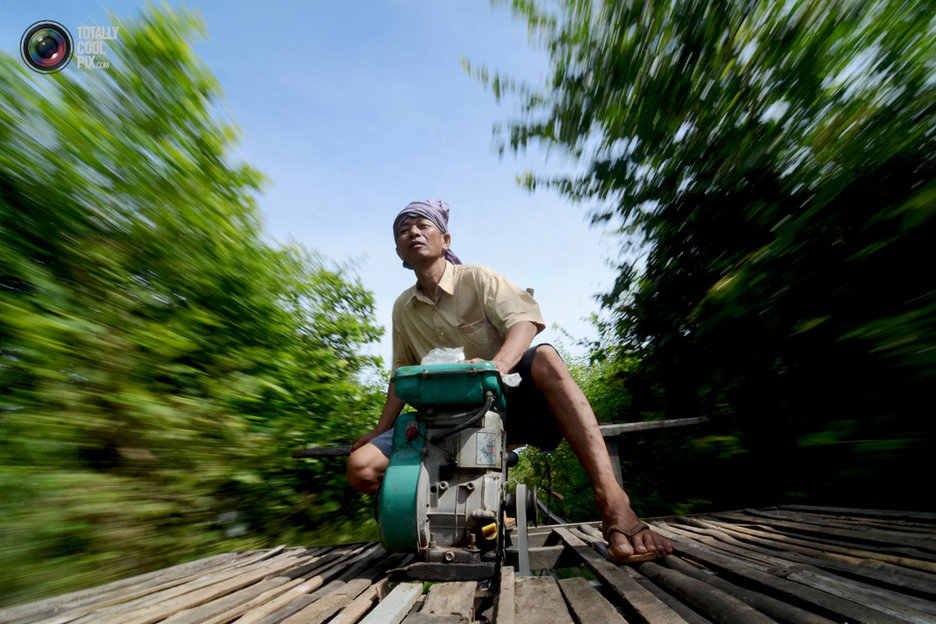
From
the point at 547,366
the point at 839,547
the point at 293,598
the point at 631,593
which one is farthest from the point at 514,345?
the point at 839,547

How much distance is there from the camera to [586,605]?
3.84ft

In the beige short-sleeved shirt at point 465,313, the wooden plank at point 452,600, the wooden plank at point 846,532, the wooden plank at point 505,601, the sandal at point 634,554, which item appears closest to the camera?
the wooden plank at point 505,601

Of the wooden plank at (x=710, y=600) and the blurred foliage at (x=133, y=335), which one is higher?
the blurred foliage at (x=133, y=335)

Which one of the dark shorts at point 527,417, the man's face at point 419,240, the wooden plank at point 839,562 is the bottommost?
the wooden plank at point 839,562

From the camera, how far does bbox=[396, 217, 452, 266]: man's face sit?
92.5 inches

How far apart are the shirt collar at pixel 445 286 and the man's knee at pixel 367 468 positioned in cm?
88

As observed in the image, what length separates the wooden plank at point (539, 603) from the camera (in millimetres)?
1114

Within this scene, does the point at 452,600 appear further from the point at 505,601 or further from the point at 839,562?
the point at 839,562

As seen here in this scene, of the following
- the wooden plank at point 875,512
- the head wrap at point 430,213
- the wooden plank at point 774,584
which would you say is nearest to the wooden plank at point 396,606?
the wooden plank at point 774,584

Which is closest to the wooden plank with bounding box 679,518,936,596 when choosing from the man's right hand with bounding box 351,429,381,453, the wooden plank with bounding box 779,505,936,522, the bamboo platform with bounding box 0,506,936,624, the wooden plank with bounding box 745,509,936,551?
the bamboo platform with bounding box 0,506,936,624

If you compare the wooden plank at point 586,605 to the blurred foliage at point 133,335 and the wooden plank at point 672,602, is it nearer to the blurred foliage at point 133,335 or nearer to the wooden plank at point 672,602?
the wooden plank at point 672,602

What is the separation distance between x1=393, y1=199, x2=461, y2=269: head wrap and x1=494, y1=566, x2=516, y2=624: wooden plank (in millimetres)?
1669

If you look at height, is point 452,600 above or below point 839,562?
below

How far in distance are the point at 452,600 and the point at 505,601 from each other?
0.18m
